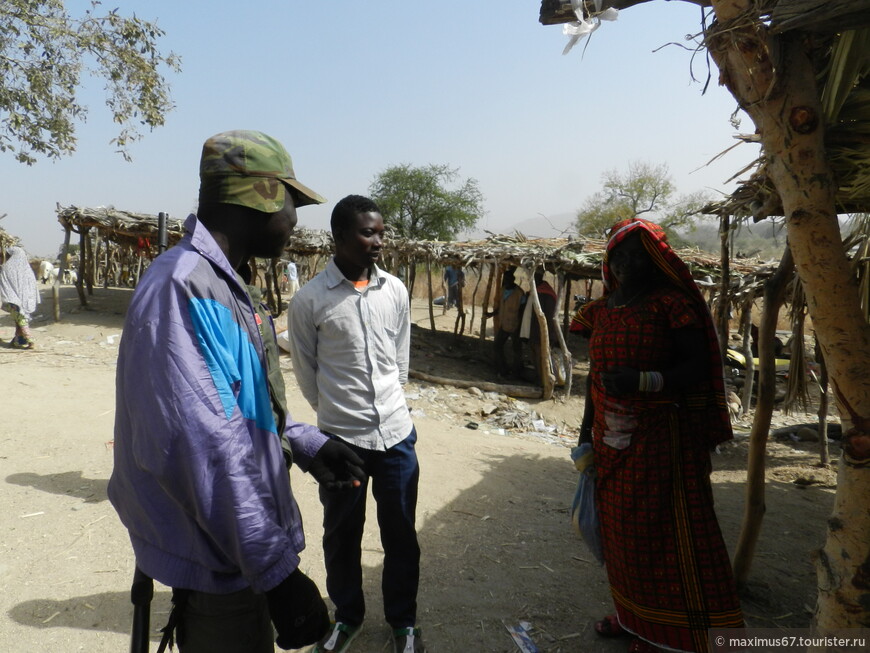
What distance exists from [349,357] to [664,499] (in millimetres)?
1435

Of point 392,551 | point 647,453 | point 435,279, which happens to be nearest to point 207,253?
point 392,551

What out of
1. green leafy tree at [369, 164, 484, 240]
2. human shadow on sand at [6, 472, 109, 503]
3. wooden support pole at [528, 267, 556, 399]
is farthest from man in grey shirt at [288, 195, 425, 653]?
green leafy tree at [369, 164, 484, 240]

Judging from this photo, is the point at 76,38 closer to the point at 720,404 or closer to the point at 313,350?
the point at 313,350

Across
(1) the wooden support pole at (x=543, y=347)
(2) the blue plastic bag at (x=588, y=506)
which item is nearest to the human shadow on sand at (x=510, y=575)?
A: (2) the blue plastic bag at (x=588, y=506)

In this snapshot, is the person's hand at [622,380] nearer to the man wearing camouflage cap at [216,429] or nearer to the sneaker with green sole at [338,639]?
the man wearing camouflage cap at [216,429]

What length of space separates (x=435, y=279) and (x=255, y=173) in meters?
26.6

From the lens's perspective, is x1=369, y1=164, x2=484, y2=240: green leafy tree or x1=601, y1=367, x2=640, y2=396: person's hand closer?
x1=601, y1=367, x2=640, y2=396: person's hand

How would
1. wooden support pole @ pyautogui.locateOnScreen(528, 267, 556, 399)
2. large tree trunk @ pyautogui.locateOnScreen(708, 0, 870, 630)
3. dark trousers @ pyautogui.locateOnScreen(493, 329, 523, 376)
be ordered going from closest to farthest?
large tree trunk @ pyautogui.locateOnScreen(708, 0, 870, 630) → wooden support pole @ pyautogui.locateOnScreen(528, 267, 556, 399) → dark trousers @ pyautogui.locateOnScreen(493, 329, 523, 376)

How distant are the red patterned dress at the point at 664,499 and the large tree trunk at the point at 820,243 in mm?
623

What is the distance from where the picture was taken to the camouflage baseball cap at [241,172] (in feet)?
4.85

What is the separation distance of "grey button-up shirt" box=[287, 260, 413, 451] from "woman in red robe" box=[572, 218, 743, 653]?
95 cm

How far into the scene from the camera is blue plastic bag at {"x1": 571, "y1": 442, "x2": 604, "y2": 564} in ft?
8.57

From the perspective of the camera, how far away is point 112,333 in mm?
11930

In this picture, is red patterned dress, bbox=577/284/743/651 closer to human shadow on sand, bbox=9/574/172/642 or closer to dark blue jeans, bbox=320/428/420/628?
dark blue jeans, bbox=320/428/420/628
